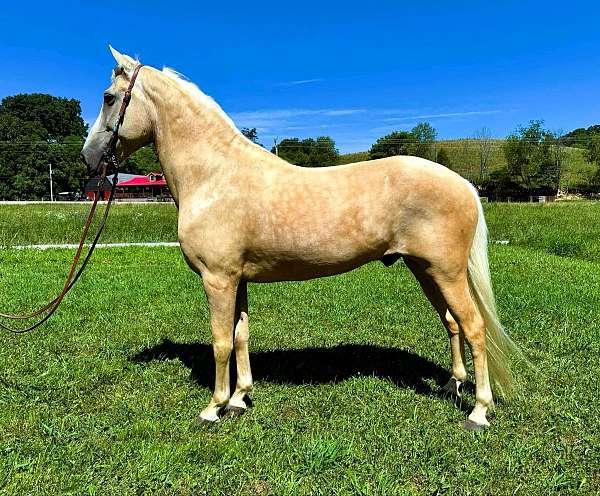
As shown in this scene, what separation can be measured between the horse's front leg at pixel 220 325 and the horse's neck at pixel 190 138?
2.40ft

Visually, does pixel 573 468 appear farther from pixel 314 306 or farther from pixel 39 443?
pixel 314 306

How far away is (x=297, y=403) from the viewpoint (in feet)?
12.7


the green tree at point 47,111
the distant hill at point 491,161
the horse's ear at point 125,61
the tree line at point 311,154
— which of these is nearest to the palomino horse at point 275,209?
the horse's ear at point 125,61

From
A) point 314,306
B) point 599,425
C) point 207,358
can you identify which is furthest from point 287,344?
point 599,425

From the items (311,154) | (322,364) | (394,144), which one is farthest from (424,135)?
(322,364)

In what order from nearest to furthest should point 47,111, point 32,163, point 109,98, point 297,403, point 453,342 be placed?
point 109,98 < point 297,403 < point 453,342 < point 32,163 < point 47,111

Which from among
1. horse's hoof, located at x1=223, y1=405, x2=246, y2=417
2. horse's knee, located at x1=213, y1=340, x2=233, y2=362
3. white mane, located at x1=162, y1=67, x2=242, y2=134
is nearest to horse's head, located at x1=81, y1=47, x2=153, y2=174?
white mane, located at x1=162, y1=67, x2=242, y2=134

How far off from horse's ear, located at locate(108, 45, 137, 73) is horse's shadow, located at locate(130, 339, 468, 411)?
2822 mm

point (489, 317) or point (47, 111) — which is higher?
point (47, 111)

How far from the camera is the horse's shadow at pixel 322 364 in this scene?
4387 millimetres

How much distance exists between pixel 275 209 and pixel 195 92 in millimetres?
1154

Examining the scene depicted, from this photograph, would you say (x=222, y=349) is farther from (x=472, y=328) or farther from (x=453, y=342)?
(x=453, y=342)

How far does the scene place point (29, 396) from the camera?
13.0 feet

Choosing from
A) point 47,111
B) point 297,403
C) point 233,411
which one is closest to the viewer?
point 233,411
